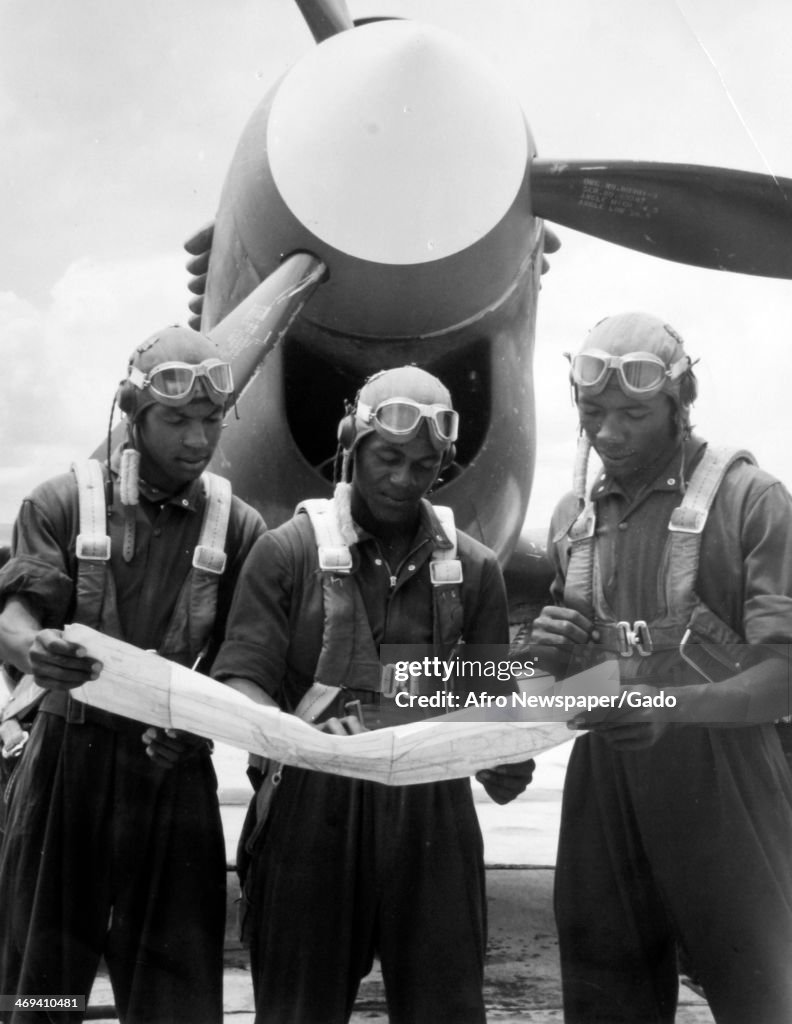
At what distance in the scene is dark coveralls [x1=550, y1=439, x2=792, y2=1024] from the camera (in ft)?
7.52

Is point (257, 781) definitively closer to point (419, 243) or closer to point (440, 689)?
point (440, 689)

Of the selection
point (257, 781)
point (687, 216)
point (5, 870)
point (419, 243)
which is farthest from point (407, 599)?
point (687, 216)

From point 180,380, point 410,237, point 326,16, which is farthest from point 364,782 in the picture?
point 326,16

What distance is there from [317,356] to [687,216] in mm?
1620

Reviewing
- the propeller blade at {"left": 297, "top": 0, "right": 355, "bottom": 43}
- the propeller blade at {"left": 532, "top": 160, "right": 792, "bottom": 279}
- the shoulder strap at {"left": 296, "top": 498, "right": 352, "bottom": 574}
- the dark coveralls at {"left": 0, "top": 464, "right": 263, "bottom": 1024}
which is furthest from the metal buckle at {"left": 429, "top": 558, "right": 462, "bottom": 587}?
the propeller blade at {"left": 297, "top": 0, "right": 355, "bottom": 43}

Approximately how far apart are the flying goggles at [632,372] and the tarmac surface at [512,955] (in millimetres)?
1973

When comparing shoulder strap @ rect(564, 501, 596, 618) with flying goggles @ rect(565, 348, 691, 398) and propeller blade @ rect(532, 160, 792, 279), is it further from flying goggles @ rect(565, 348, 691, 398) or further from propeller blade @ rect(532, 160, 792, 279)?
propeller blade @ rect(532, 160, 792, 279)

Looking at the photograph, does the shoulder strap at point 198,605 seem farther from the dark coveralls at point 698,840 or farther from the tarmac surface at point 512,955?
the tarmac surface at point 512,955

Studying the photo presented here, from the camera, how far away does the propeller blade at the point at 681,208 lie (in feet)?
15.4

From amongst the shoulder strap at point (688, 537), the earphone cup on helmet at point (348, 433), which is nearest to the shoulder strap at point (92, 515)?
the earphone cup on helmet at point (348, 433)

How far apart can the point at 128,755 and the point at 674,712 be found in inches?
47.7

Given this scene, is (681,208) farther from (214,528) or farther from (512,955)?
→ (512,955)

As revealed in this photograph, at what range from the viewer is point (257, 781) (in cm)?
265

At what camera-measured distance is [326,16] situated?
204 inches
